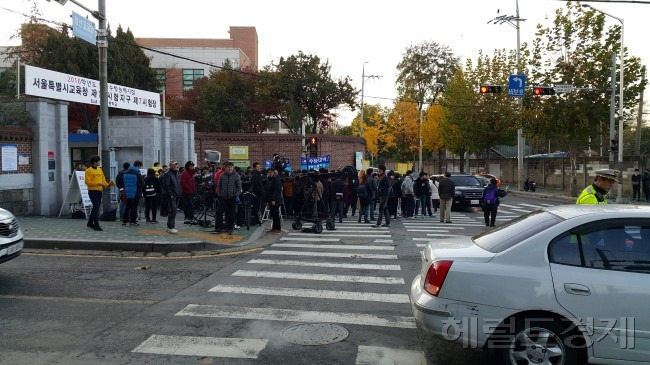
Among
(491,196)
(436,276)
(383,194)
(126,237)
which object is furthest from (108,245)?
(491,196)

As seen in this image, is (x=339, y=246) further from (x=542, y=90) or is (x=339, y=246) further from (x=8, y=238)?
(x=542, y=90)

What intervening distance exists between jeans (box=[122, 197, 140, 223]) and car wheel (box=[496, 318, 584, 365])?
37.0 feet

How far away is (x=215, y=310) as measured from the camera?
635 centimetres

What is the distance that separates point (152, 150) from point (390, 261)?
48.3 ft

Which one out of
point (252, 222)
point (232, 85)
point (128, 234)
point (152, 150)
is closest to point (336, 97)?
point (232, 85)

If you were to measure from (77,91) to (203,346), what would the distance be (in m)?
14.5

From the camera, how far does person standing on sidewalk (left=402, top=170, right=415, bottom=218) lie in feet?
59.5

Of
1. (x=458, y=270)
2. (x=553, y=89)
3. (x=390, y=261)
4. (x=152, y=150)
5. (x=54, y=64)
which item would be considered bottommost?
(x=390, y=261)

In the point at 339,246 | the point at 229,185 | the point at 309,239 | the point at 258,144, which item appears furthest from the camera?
the point at 258,144

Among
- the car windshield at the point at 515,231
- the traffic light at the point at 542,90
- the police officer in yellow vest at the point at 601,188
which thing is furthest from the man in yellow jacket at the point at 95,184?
the traffic light at the point at 542,90

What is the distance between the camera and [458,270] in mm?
4320

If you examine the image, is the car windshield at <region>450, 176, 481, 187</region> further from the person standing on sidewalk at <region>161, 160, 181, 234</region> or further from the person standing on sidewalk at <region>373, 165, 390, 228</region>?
the person standing on sidewalk at <region>161, 160, 181, 234</region>

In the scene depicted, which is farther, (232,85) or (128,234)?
(232,85)

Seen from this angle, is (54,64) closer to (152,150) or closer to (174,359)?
(152,150)
